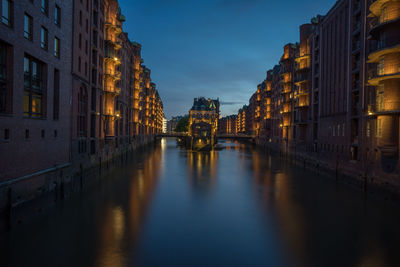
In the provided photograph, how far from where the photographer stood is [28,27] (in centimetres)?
2181

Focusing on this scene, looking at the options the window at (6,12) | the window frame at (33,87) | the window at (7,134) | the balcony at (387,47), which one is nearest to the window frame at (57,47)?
the window frame at (33,87)

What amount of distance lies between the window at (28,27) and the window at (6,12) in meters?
2.18

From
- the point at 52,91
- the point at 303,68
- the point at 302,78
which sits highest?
the point at 303,68

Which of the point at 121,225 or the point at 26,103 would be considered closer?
the point at 121,225

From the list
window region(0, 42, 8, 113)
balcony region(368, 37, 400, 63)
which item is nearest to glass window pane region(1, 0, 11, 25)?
window region(0, 42, 8, 113)

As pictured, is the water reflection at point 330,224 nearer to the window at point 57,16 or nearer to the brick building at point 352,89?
the brick building at point 352,89

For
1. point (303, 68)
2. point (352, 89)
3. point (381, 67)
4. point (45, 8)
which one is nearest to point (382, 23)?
point (381, 67)

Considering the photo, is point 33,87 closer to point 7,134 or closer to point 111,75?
point 7,134

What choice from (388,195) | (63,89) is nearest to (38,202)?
(63,89)

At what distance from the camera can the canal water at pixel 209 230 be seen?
13664mm

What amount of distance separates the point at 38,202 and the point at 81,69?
62.6ft

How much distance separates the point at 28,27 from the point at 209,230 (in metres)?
20.3

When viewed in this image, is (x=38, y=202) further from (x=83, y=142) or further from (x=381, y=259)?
(x=381, y=259)

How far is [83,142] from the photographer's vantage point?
36250 mm
